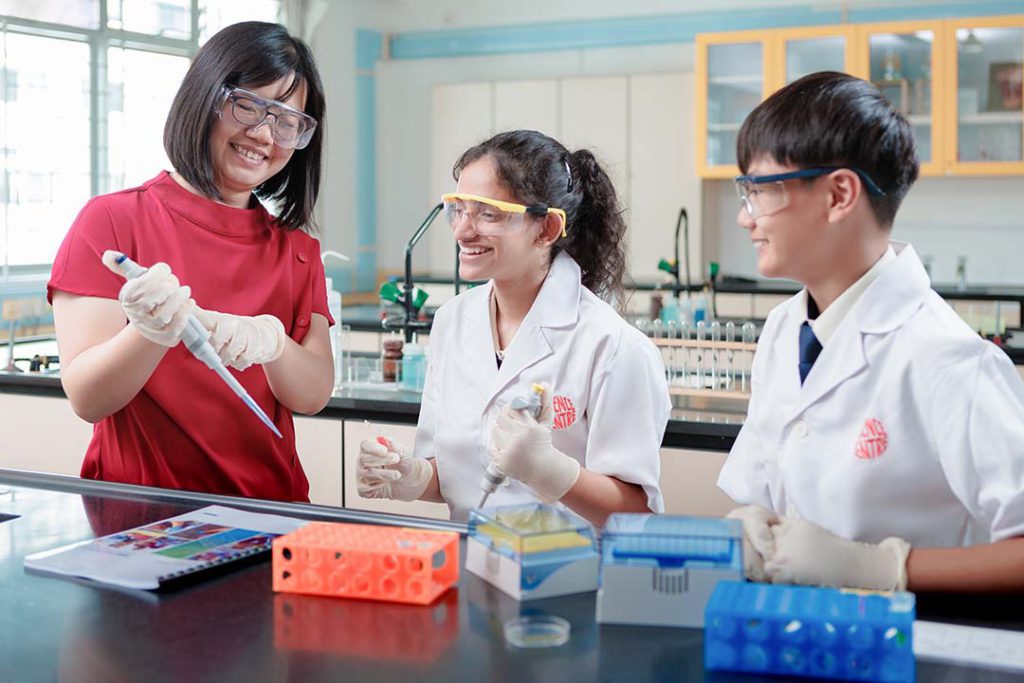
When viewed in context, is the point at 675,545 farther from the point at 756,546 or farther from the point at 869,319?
the point at 869,319

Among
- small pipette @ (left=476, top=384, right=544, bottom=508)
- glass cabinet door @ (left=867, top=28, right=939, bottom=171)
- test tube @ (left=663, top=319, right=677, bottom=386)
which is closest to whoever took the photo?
small pipette @ (left=476, top=384, right=544, bottom=508)

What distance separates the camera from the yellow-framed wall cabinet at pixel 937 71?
19.6 ft

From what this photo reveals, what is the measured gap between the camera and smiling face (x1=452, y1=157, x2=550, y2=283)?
202cm

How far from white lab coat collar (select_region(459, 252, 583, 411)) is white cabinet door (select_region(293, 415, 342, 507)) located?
4.46 ft

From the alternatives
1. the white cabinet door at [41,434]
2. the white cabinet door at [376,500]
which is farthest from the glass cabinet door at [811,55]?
the white cabinet door at [41,434]

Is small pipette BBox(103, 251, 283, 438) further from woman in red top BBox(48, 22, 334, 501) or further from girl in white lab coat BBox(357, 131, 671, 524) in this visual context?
girl in white lab coat BBox(357, 131, 671, 524)

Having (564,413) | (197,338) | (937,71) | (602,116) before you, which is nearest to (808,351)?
(564,413)

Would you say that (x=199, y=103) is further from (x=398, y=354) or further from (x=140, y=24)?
(x=140, y=24)

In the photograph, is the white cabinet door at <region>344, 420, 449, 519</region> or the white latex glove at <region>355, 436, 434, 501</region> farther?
the white cabinet door at <region>344, 420, 449, 519</region>

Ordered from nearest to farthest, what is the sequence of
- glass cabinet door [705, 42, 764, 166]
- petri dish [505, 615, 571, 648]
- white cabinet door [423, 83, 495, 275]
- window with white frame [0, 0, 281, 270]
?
petri dish [505, 615, 571, 648], window with white frame [0, 0, 281, 270], glass cabinet door [705, 42, 764, 166], white cabinet door [423, 83, 495, 275]

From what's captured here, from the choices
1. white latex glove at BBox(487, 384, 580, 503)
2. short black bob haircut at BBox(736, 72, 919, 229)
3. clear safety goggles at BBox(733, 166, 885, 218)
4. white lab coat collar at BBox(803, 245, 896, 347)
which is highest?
short black bob haircut at BBox(736, 72, 919, 229)

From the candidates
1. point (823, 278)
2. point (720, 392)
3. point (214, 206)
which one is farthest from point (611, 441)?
point (720, 392)

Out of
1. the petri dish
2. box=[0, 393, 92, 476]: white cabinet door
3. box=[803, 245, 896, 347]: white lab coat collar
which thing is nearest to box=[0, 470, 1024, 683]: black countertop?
the petri dish

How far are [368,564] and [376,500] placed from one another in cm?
194
